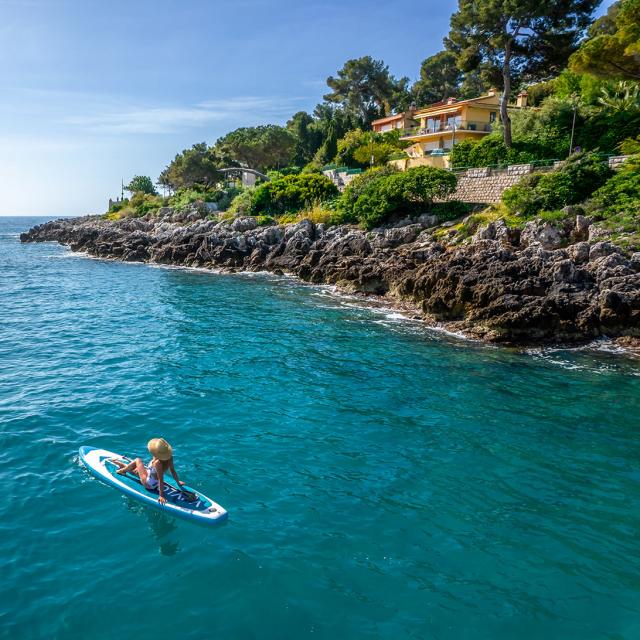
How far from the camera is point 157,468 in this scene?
12195mm

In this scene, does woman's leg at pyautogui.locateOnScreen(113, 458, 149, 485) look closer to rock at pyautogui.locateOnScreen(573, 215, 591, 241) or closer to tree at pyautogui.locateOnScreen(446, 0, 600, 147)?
rock at pyautogui.locateOnScreen(573, 215, 591, 241)

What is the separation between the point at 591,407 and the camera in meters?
18.1

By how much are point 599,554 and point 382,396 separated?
9.35 metres

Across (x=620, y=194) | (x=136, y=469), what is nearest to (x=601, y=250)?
(x=620, y=194)

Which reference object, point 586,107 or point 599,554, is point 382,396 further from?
point 586,107

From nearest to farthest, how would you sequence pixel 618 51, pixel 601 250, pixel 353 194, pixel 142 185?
pixel 601 250 → pixel 618 51 → pixel 353 194 → pixel 142 185

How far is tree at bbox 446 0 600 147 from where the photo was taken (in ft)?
145

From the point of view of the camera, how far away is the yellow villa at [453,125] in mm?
61500

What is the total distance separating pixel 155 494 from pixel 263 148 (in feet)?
279

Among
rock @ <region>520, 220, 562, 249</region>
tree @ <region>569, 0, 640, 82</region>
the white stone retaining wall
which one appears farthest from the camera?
the white stone retaining wall

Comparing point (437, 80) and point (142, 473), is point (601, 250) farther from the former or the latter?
point (437, 80)

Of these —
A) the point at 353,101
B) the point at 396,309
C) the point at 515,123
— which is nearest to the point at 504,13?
the point at 515,123

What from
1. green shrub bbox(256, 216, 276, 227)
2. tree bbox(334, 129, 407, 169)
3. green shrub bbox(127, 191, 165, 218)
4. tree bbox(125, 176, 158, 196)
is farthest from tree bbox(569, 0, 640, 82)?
tree bbox(125, 176, 158, 196)

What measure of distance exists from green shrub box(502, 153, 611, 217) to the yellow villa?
23.0 metres
